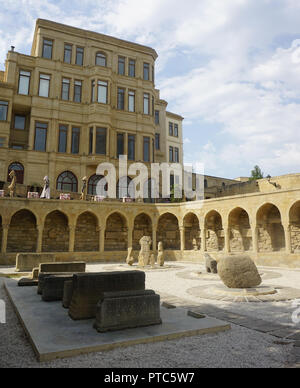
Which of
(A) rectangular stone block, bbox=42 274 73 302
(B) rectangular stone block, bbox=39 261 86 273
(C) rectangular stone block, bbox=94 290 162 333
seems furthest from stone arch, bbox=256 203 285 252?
(C) rectangular stone block, bbox=94 290 162 333

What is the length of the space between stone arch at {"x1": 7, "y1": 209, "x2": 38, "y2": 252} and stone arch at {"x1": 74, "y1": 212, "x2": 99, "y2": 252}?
3354mm

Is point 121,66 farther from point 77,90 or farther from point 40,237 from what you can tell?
point 40,237

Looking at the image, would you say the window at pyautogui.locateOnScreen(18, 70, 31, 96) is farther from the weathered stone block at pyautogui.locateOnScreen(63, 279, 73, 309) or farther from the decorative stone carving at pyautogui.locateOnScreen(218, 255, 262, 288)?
the decorative stone carving at pyautogui.locateOnScreen(218, 255, 262, 288)

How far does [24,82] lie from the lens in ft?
94.2

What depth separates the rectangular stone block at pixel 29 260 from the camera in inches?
596

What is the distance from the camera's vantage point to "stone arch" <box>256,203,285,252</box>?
70.1 feet

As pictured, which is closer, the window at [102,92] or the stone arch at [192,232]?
the stone arch at [192,232]

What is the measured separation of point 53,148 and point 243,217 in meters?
18.4

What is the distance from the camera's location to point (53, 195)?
24516mm

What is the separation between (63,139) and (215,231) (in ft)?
55.9

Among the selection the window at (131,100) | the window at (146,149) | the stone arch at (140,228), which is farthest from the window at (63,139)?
the stone arch at (140,228)

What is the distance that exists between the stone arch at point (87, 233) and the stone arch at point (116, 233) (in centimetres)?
104

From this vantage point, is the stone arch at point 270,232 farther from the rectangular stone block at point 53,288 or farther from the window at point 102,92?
the window at point 102,92

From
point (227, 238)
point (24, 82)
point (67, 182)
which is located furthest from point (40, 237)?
point (24, 82)
